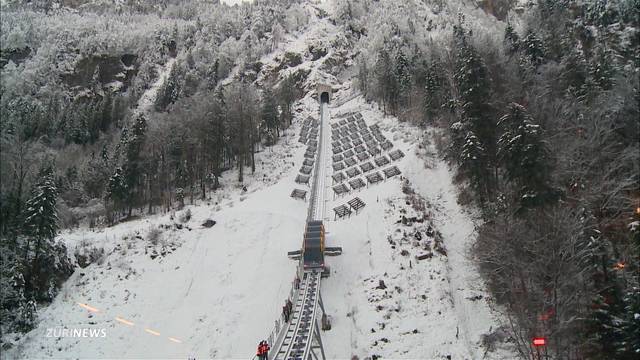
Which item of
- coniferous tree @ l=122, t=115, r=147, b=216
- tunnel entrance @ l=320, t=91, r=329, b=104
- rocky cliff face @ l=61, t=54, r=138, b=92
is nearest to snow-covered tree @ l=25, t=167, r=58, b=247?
coniferous tree @ l=122, t=115, r=147, b=216

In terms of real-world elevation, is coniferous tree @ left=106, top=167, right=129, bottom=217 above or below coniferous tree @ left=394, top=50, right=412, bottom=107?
below

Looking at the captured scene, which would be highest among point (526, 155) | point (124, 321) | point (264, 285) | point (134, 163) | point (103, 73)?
point (103, 73)

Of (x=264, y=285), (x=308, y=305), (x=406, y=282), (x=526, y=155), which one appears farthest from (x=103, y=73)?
(x=526, y=155)

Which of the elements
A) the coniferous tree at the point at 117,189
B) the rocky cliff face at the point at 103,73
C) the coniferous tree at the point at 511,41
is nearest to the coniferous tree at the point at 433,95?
the coniferous tree at the point at 511,41

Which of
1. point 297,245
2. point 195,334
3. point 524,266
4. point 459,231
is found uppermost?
point 524,266

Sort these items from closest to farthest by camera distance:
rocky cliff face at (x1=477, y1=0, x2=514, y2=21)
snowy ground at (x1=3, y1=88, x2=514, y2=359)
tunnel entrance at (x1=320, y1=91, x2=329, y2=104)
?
snowy ground at (x1=3, y1=88, x2=514, y2=359) → tunnel entrance at (x1=320, y1=91, x2=329, y2=104) → rocky cliff face at (x1=477, y1=0, x2=514, y2=21)

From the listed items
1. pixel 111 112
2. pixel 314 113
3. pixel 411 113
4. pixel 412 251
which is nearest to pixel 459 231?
pixel 412 251

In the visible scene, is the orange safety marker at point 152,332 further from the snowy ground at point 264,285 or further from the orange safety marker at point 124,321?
the orange safety marker at point 124,321

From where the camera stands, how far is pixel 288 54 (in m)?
124

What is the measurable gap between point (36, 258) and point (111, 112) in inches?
3087

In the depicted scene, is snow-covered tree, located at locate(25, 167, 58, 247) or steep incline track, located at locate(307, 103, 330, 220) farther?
steep incline track, located at locate(307, 103, 330, 220)

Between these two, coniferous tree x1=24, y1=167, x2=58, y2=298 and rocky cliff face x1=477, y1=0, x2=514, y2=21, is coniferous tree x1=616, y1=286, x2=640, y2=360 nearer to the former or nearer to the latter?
coniferous tree x1=24, y1=167, x2=58, y2=298

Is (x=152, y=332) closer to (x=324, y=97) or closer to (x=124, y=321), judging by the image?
(x=124, y=321)

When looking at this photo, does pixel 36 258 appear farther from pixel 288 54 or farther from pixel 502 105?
pixel 288 54
